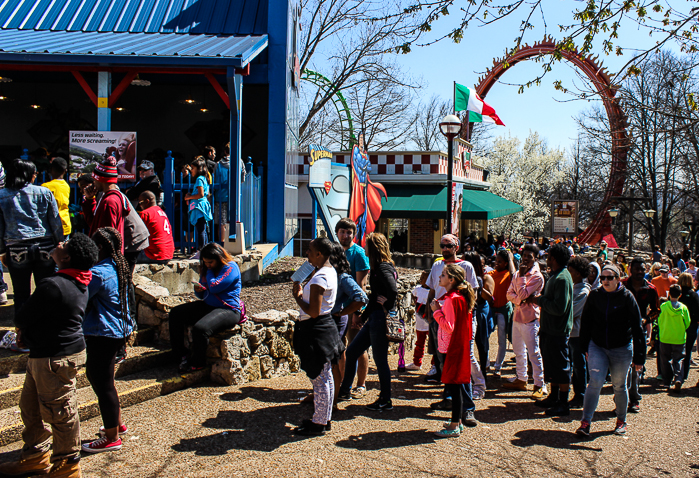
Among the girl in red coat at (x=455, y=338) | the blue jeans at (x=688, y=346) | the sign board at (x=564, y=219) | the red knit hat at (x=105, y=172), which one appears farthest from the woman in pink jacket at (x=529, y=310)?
the sign board at (x=564, y=219)

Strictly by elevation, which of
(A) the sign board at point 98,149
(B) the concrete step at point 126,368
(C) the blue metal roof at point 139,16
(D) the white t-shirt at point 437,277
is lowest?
(B) the concrete step at point 126,368

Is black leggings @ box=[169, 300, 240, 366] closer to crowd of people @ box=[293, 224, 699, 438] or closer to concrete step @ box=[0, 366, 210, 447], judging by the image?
concrete step @ box=[0, 366, 210, 447]

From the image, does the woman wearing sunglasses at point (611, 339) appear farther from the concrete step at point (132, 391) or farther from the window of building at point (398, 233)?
the window of building at point (398, 233)

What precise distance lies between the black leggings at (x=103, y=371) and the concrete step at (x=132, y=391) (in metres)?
0.62

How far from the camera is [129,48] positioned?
866 cm

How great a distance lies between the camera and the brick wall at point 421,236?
71.7ft

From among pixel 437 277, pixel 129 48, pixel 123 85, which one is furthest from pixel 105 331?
pixel 129 48

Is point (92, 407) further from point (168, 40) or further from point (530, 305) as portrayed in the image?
point (168, 40)

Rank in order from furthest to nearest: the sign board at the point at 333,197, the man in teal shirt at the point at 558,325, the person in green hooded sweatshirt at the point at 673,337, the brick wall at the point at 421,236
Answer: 1. the brick wall at the point at 421,236
2. the sign board at the point at 333,197
3. the person in green hooded sweatshirt at the point at 673,337
4. the man in teal shirt at the point at 558,325

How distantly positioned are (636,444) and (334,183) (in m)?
7.13

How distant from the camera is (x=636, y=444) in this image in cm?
448

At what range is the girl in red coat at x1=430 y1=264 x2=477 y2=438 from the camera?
434cm

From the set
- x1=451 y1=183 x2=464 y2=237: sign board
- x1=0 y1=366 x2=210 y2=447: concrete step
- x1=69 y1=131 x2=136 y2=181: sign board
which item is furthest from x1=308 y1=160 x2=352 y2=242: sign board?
x1=0 y1=366 x2=210 y2=447: concrete step

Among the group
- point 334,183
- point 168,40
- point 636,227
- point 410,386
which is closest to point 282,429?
point 410,386
